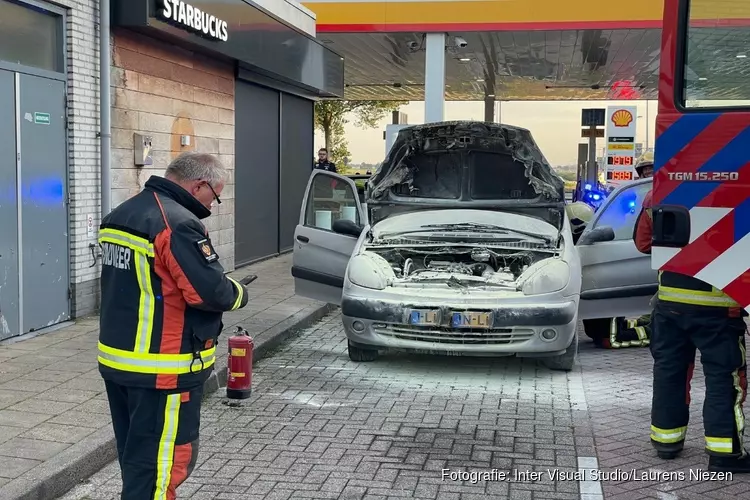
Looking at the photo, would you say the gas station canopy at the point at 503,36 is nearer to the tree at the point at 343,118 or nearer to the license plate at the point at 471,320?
the license plate at the point at 471,320

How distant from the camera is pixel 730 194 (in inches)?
178

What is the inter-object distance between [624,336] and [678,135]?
417cm

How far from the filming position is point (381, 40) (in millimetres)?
18281

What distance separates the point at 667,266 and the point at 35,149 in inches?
228

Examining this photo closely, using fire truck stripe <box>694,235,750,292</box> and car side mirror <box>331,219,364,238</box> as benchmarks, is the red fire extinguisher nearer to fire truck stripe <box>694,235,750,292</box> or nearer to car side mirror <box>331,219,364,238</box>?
car side mirror <box>331,219,364,238</box>

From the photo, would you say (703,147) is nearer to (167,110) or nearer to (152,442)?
(152,442)

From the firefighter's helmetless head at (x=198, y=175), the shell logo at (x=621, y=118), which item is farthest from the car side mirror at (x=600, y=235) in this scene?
the shell logo at (x=621, y=118)

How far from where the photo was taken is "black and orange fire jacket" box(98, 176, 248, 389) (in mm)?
3396

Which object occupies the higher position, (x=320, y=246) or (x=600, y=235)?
(x=600, y=235)

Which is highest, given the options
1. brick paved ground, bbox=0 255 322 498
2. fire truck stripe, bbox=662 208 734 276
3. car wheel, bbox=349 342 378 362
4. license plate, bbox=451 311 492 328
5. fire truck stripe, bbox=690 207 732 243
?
fire truck stripe, bbox=690 207 732 243

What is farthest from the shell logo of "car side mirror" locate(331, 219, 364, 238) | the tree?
the tree

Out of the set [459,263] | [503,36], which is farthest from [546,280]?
[503,36]

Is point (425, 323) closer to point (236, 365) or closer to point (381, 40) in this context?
point (236, 365)

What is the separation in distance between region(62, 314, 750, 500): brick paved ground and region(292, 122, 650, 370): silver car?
14.8 inches
